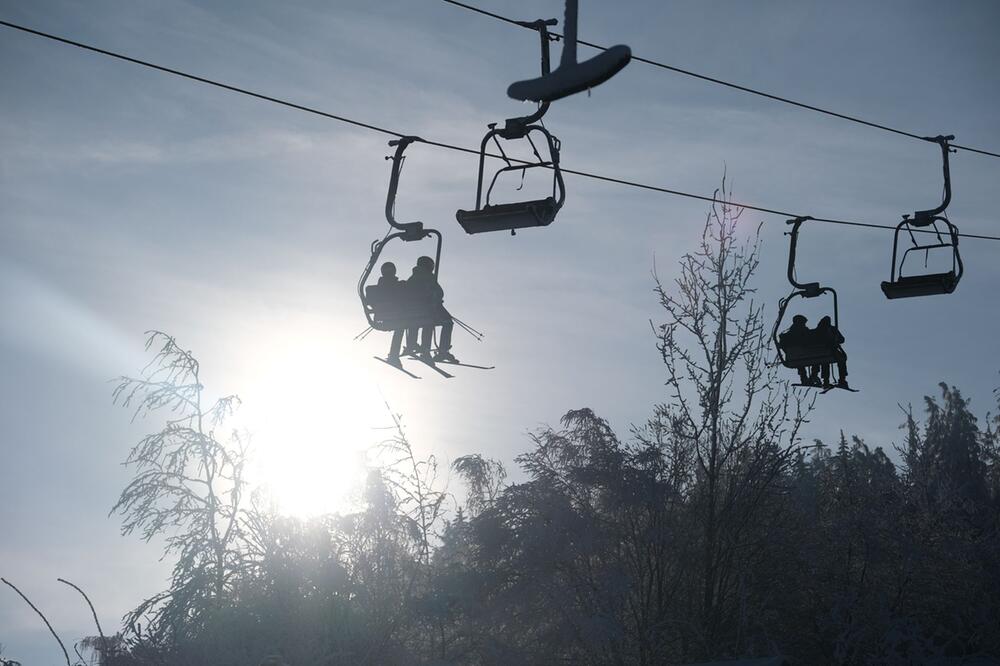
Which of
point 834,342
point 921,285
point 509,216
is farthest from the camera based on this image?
point 834,342

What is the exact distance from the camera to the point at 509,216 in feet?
27.3

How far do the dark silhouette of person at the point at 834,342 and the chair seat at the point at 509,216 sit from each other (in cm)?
469

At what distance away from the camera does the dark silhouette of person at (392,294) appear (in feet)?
31.6

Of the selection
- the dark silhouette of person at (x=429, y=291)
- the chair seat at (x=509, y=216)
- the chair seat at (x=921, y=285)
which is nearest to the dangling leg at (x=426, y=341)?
the dark silhouette of person at (x=429, y=291)

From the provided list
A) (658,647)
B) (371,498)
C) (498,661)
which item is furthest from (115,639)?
(658,647)

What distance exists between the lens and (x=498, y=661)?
2422 centimetres

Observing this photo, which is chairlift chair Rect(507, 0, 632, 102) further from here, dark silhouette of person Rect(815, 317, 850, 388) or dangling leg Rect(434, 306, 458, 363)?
dark silhouette of person Rect(815, 317, 850, 388)

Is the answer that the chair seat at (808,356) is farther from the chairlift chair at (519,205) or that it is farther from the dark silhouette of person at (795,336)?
the chairlift chair at (519,205)

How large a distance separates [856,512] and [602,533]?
287 inches

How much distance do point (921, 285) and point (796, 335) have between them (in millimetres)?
1492

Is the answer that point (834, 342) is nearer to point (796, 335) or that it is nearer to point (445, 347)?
point (796, 335)

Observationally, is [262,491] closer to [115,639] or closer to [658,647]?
[115,639]

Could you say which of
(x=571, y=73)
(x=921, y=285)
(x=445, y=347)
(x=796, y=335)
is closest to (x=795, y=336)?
(x=796, y=335)

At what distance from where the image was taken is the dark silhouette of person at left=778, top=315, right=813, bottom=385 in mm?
11672
